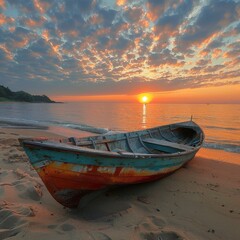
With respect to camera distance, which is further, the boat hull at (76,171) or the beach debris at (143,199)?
the beach debris at (143,199)

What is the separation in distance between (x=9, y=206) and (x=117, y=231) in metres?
2.26

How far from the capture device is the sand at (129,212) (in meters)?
3.87

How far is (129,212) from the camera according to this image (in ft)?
15.7

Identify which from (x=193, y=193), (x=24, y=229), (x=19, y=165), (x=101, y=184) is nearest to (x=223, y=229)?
(x=193, y=193)

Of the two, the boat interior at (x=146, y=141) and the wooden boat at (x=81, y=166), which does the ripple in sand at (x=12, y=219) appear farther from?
the boat interior at (x=146, y=141)

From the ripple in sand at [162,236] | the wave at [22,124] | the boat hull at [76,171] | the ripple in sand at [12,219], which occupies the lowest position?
the wave at [22,124]

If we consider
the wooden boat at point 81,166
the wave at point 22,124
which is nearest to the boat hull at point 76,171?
the wooden boat at point 81,166

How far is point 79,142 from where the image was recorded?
6000 mm

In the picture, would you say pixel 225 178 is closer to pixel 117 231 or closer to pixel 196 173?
pixel 196 173

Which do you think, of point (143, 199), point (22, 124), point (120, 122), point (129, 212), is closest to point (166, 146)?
point (143, 199)

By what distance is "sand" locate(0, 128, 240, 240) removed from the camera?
3.87 meters

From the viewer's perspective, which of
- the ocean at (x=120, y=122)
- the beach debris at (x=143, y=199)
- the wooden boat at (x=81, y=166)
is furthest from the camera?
the ocean at (x=120, y=122)

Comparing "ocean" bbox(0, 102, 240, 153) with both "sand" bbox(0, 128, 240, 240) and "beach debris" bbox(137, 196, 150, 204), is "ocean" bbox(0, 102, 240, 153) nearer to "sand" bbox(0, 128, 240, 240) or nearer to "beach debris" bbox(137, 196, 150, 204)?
"sand" bbox(0, 128, 240, 240)

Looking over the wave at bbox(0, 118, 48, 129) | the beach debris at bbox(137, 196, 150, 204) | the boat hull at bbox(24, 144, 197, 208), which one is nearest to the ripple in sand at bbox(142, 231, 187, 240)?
the boat hull at bbox(24, 144, 197, 208)
